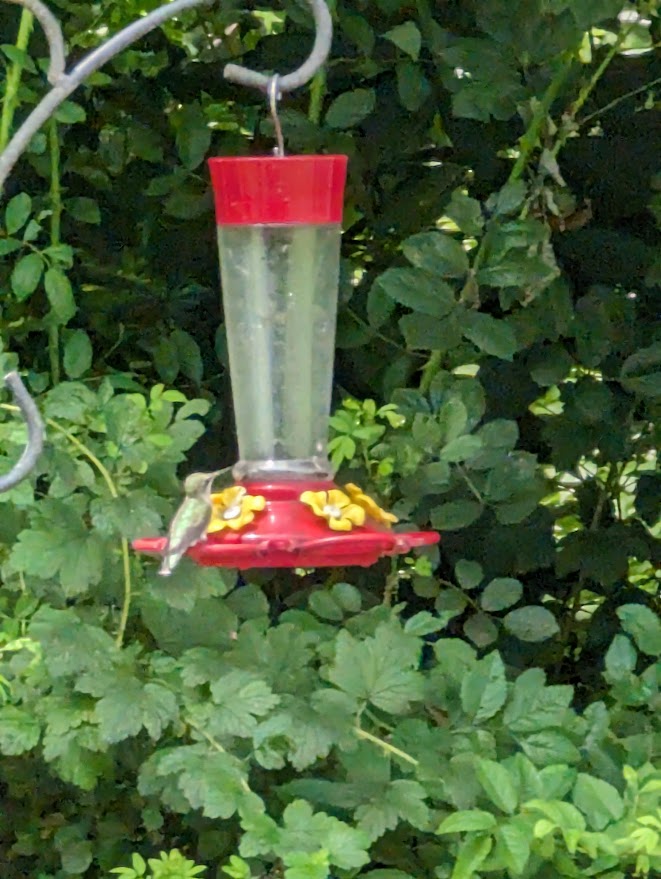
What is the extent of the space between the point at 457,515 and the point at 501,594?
7 centimetres

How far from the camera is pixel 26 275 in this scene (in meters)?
0.87

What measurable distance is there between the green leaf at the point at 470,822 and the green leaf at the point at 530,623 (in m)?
0.24

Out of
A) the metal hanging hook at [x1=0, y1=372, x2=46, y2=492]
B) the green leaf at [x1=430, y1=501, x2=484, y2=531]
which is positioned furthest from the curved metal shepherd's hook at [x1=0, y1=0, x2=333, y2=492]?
the green leaf at [x1=430, y1=501, x2=484, y2=531]

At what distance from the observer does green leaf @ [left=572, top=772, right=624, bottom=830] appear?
26.8 inches

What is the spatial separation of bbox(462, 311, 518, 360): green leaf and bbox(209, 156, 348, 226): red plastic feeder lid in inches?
9.9

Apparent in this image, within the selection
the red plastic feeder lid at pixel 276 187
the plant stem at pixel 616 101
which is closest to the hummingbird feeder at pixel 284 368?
the red plastic feeder lid at pixel 276 187

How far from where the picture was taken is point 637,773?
710mm

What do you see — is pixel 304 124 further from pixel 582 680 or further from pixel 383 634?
pixel 582 680

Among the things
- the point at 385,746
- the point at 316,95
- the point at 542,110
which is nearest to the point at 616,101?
the point at 542,110

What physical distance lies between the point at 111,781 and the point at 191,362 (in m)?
0.37

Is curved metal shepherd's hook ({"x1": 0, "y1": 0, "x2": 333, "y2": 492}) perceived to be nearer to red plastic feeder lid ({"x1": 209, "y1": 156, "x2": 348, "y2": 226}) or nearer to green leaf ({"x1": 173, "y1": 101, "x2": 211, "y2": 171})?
red plastic feeder lid ({"x1": 209, "y1": 156, "x2": 348, "y2": 226})

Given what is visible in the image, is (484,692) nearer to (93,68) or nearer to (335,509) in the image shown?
(335,509)

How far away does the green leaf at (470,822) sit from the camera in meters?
0.67

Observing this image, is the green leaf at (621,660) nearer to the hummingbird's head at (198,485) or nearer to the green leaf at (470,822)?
the green leaf at (470,822)
